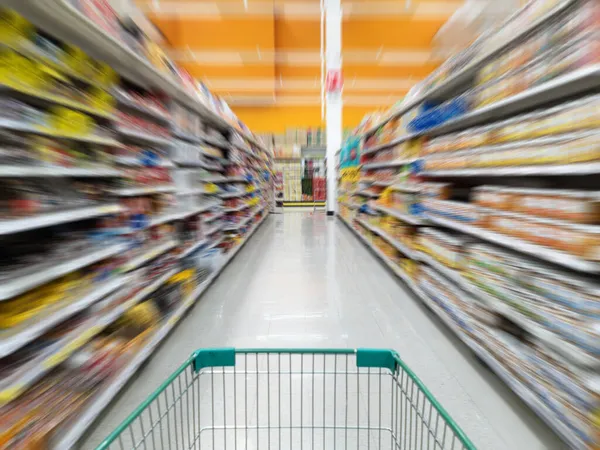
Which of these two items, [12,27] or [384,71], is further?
[384,71]

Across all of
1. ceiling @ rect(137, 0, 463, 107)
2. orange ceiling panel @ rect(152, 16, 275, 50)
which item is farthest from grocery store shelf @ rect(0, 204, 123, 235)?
orange ceiling panel @ rect(152, 16, 275, 50)

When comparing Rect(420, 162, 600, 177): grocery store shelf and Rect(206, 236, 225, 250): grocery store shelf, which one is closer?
Rect(420, 162, 600, 177): grocery store shelf

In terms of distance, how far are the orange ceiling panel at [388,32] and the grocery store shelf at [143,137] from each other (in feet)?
22.7

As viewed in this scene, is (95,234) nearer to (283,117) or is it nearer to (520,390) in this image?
(520,390)

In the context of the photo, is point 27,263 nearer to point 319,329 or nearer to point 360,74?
point 319,329

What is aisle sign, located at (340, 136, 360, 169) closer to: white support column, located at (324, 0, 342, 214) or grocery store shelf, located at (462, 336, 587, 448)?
white support column, located at (324, 0, 342, 214)

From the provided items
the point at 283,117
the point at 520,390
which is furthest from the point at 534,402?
the point at 283,117

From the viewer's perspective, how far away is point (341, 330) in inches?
90.0

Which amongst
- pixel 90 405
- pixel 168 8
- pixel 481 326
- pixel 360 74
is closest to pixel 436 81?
pixel 481 326

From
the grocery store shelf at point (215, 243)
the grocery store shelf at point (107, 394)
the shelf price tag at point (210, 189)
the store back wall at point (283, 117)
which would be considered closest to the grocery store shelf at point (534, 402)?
the grocery store shelf at point (107, 394)

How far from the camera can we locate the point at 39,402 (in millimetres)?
1121

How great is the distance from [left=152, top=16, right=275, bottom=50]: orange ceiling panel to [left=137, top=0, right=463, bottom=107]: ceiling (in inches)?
0.7

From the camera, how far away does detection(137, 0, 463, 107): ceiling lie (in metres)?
6.97

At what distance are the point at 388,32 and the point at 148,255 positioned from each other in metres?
7.78
